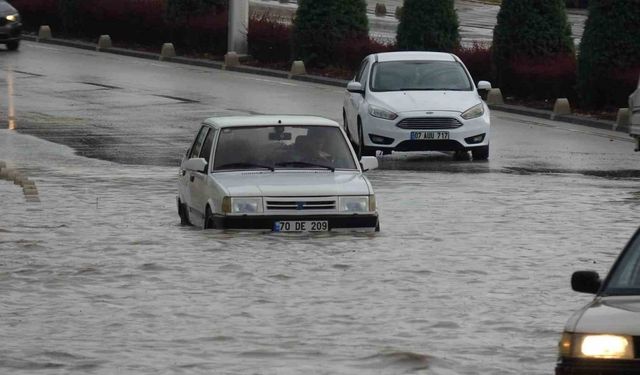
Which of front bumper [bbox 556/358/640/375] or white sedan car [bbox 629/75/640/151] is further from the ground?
front bumper [bbox 556/358/640/375]

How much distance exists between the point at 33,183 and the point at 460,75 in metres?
7.89

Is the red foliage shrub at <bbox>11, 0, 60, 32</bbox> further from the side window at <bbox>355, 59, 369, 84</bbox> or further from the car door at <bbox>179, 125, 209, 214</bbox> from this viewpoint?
the car door at <bbox>179, 125, 209, 214</bbox>

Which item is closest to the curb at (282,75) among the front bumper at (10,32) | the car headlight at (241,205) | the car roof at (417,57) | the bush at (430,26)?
the bush at (430,26)

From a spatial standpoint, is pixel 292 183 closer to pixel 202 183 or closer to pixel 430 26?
pixel 202 183

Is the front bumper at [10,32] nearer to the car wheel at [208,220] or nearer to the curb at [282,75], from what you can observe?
the curb at [282,75]

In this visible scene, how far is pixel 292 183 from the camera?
16922 millimetres

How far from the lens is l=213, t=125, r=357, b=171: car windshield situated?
1764 cm

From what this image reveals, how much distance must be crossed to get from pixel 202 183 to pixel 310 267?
2606 mm

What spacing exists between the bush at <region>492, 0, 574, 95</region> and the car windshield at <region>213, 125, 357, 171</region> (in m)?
21.6

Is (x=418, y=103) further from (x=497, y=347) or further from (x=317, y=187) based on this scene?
(x=497, y=347)

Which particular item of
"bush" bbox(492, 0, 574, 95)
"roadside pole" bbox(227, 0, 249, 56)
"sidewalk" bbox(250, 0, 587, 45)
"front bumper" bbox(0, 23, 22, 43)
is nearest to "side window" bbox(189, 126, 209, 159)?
"bush" bbox(492, 0, 574, 95)

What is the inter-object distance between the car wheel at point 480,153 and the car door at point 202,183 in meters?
9.59

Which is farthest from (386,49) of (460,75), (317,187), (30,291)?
(30,291)

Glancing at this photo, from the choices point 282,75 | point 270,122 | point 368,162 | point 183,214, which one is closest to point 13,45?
point 282,75
